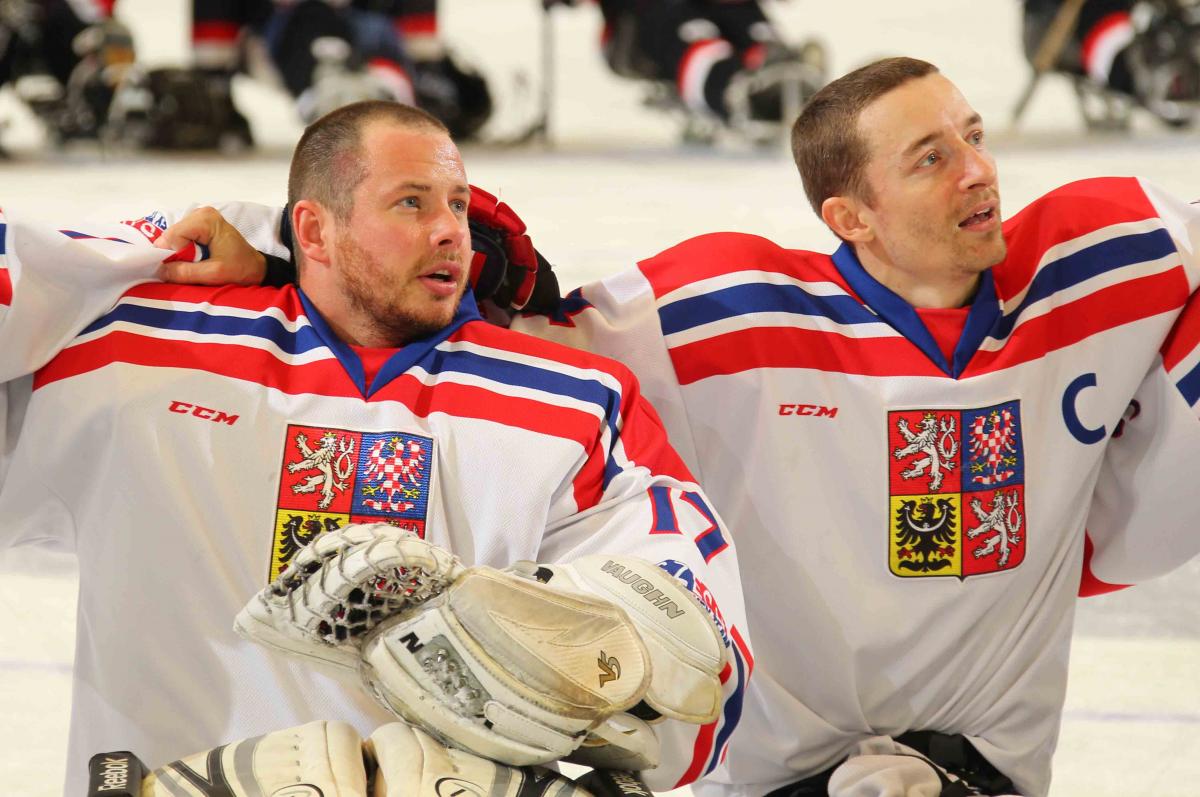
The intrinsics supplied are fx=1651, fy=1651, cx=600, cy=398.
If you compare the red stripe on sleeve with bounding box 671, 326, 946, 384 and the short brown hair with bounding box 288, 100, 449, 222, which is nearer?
the short brown hair with bounding box 288, 100, 449, 222

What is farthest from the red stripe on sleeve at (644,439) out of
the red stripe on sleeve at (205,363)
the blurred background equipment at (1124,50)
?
the blurred background equipment at (1124,50)

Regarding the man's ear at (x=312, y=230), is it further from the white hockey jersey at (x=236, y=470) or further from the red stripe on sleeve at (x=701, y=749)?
the red stripe on sleeve at (x=701, y=749)

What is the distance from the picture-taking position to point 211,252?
2330mm

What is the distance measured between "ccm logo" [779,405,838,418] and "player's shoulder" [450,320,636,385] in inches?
12.6

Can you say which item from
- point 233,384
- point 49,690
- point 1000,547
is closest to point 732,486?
point 1000,547

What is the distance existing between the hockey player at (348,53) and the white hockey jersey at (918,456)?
562cm

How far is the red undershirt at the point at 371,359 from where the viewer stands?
2.15 metres

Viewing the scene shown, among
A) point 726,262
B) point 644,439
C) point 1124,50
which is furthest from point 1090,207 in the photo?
point 1124,50

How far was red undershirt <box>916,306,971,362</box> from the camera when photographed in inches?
94.6

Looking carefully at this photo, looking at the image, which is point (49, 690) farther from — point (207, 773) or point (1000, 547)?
point (1000, 547)

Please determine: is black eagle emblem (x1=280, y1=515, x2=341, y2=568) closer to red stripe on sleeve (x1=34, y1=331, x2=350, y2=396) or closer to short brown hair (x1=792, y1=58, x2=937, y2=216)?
red stripe on sleeve (x1=34, y1=331, x2=350, y2=396)

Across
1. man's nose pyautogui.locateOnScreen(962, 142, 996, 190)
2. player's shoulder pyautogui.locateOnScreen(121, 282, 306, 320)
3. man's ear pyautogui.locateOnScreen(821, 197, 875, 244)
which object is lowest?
player's shoulder pyautogui.locateOnScreen(121, 282, 306, 320)

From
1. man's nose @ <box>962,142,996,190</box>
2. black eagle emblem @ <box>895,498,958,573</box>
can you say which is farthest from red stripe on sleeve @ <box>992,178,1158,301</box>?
black eagle emblem @ <box>895,498,958,573</box>

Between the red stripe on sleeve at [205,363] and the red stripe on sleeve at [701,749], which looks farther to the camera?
the red stripe on sleeve at [205,363]
